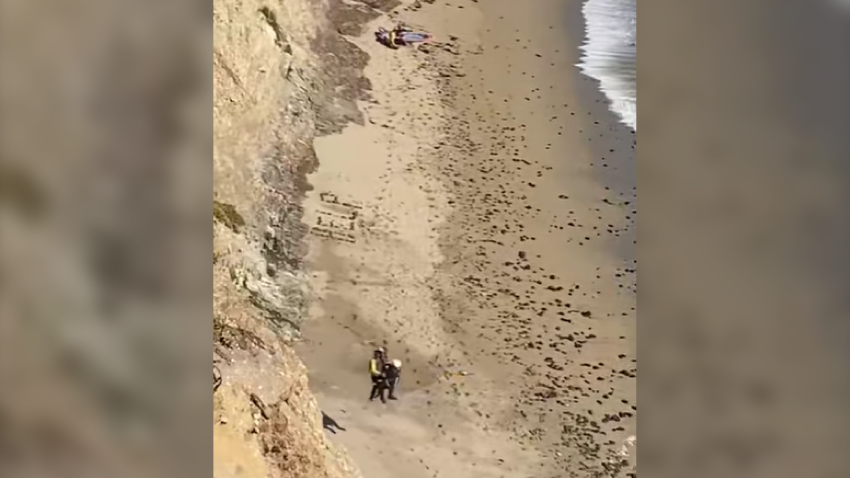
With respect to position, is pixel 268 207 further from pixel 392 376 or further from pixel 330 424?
pixel 330 424

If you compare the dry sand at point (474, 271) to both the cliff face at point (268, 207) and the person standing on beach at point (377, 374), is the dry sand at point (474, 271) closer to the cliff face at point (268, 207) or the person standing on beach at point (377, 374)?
the person standing on beach at point (377, 374)
